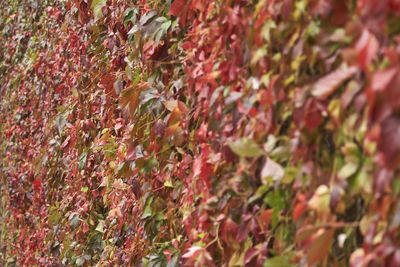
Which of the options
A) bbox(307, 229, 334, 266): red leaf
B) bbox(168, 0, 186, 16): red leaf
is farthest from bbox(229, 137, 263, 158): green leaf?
bbox(168, 0, 186, 16): red leaf

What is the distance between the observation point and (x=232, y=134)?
1523 millimetres

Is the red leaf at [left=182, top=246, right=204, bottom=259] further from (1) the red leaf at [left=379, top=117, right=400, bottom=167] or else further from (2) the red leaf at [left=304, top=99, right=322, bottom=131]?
(1) the red leaf at [left=379, top=117, right=400, bottom=167]

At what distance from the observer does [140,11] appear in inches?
90.3

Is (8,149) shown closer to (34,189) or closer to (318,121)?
(34,189)

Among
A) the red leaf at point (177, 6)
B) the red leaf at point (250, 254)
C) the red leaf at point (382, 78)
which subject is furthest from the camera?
the red leaf at point (177, 6)

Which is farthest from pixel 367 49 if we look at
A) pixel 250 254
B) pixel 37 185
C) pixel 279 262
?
pixel 37 185

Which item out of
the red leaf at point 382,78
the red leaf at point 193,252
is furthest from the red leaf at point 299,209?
the red leaf at point 193,252

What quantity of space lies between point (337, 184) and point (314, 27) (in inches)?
12.3

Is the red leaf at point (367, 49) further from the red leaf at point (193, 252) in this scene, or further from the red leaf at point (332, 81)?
the red leaf at point (193, 252)

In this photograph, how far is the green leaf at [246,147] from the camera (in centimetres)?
131

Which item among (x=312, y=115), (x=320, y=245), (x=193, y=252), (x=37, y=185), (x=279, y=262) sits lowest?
(x=37, y=185)

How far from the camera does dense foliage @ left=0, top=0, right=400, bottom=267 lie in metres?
1.01

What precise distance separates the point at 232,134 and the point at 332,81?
0.51 metres

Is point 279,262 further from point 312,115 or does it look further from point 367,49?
point 367,49
